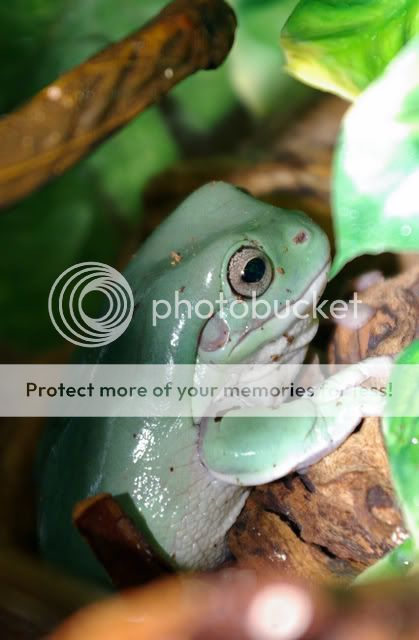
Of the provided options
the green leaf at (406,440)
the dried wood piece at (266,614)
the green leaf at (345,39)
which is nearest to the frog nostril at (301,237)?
the green leaf at (345,39)

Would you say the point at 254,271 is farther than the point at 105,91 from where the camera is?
Yes

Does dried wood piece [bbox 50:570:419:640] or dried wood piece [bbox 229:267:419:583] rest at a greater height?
dried wood piece [bbox 50:570:419:640]

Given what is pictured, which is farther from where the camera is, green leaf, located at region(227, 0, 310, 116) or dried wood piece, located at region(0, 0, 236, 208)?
green leaf, located at region(227, 0, 310, 116)

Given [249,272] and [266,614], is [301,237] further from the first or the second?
[266,614]

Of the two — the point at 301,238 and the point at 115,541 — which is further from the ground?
the point at 301,238

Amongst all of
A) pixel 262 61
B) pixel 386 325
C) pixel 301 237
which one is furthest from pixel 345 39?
pixel 262 61

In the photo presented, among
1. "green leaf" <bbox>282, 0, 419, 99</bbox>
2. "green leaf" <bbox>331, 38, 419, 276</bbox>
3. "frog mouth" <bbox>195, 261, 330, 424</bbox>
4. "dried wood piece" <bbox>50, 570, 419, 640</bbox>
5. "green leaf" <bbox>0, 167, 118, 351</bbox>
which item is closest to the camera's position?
"dried wood piece" <bbox>50, 570, 419, 640</bbox>

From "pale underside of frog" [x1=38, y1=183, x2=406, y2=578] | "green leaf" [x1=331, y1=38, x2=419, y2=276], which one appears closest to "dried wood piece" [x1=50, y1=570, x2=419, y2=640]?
"green leaf" [x1=331, y1=38, x2=419, y2=276]

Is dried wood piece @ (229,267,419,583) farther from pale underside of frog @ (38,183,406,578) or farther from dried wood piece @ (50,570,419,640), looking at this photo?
dried wood piece @ (50,570,419,640)
